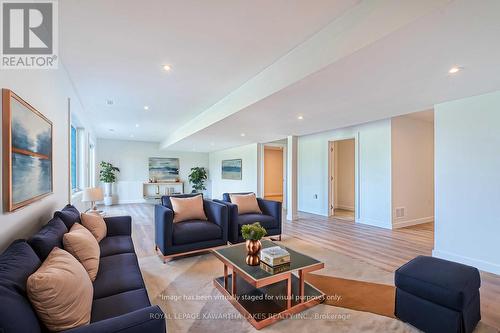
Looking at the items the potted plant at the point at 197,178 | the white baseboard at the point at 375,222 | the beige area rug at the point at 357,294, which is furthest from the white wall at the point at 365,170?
the potted plant at the point at 197,178

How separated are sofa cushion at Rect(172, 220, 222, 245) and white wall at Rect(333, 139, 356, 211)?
17.2 ft

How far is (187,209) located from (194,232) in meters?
0.48

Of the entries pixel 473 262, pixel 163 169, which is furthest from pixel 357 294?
pixel 163 169

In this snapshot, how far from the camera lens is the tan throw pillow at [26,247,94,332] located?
107 centimetres

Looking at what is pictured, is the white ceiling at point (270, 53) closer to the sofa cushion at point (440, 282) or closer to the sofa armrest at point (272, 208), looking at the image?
the sofa armrest at point (272, 208)

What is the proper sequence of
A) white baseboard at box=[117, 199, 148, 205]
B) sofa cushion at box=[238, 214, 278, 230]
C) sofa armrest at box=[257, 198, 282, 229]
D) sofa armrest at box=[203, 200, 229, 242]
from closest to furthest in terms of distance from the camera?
sofa armrest at box=[203, 200, 229, 242] < sofa cushion at box=[238, 214, 278, 230] < sofa armrest at box=[257, 198, 282, 229] < white baseboard at box=[117, 199, 148, 205]

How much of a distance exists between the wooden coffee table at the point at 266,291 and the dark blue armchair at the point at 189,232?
874 millimetres

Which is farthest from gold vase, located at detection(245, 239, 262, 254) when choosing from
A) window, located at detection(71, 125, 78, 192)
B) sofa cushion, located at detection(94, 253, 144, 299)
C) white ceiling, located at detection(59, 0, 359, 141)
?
window, located at detection(71, 125, 78, 192)

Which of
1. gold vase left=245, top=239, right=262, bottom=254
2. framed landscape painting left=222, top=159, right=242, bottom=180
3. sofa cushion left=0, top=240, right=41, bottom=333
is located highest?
framed landscape painting left=222, top=159, right=242, bottom=180

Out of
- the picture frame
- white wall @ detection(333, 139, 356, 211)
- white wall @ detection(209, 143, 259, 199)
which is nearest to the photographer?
white wall @ detection(333, 139, 356, 211)

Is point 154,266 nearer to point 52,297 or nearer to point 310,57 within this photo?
point 52,297

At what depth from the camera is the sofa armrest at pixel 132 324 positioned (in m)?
1.03

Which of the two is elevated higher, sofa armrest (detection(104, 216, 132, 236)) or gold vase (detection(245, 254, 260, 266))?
sofa armrest (detection(104, 216, 132, 236))

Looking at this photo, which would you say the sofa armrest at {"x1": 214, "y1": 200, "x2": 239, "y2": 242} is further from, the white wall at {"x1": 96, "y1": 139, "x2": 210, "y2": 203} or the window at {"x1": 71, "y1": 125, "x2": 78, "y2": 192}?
the white wall at {"x1": 96, "y1": 139, "x2": 210, "y2": 203}
